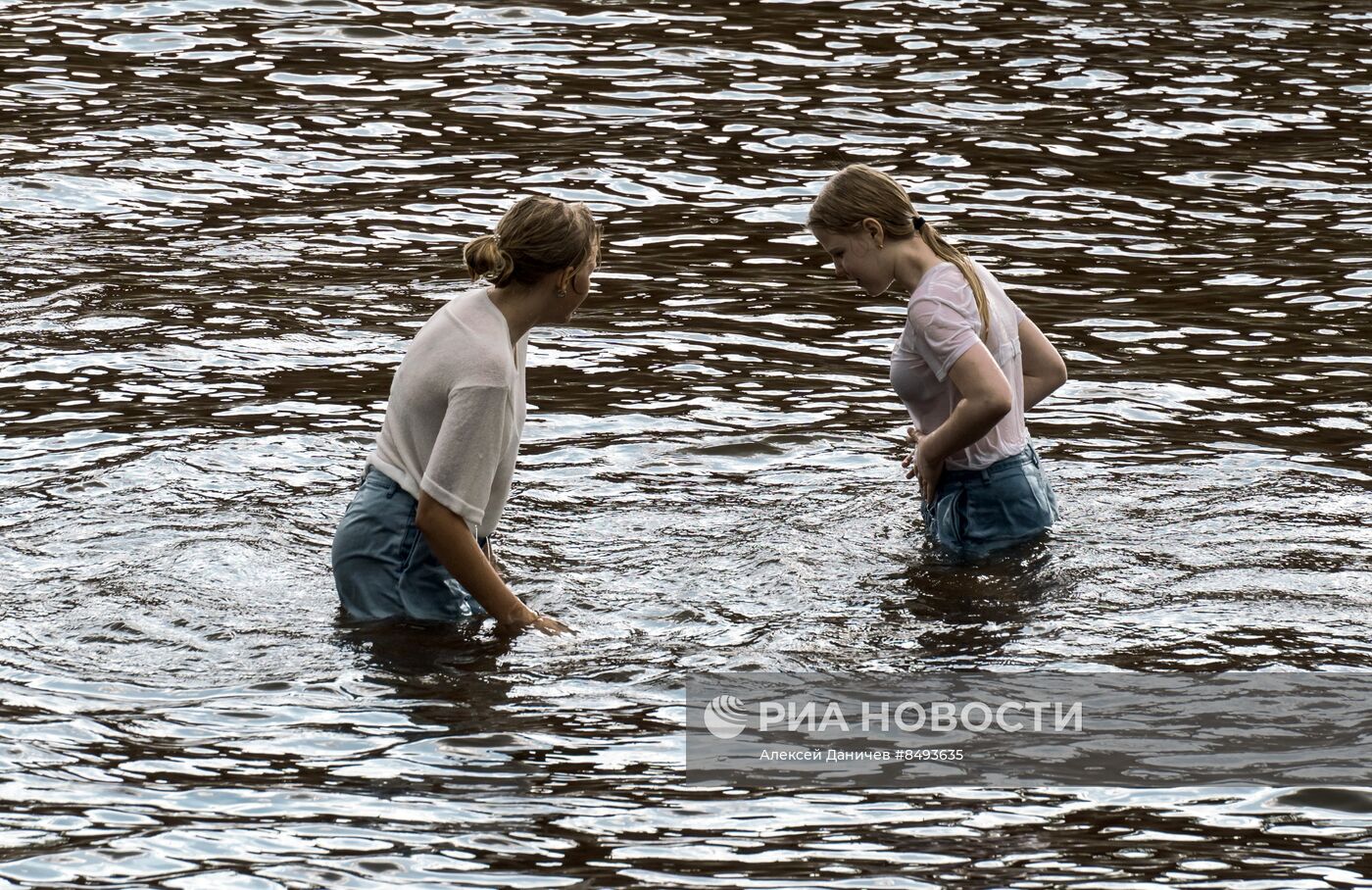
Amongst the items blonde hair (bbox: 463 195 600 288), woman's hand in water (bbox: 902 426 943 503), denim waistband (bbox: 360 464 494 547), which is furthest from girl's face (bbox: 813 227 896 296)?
denim waistband (bbox: 360 464 494 547)

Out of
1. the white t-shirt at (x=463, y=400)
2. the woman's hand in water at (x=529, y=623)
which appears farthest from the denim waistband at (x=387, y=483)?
the woman's hand in water at (x=529, y=623)

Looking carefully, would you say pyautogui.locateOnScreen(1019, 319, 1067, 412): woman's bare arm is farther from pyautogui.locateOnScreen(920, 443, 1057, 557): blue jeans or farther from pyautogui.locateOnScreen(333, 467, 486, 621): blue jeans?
pyautogui.locateOnScreen(333, 467, 486, 621): blue jeans

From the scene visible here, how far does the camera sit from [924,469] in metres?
7.83

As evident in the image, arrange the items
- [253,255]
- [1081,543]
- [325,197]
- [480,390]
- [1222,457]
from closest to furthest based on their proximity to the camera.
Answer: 1. [480,390]
2. [1081,543]
3. [1222,457]
4. [253,255]
5. [325,197]


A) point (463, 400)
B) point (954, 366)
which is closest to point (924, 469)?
point (954, 366)

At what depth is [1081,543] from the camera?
8453mm

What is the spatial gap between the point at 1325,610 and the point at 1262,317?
4756 mm

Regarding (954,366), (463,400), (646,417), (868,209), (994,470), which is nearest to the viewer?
(463,400)

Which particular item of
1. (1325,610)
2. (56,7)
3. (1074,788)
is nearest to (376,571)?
(1074,788)

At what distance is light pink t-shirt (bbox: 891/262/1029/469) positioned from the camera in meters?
7.39

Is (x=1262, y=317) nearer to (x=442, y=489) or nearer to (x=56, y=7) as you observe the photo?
(x=442, y=489)

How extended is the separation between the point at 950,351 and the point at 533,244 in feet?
5.97

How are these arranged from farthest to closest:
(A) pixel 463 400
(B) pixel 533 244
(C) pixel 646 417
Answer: (C) pixel 646 417, (B) pixel 533 244, (A) pixel 463 400

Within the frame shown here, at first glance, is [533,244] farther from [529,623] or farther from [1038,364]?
[1038,364]
